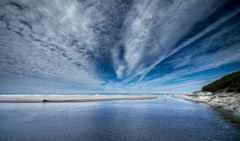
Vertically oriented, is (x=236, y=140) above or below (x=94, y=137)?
below

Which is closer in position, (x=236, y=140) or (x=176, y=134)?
(x=236, y=140)

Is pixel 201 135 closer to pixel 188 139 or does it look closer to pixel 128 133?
pixel 188 139

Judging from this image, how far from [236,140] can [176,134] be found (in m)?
3.97

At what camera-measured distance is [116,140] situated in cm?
718

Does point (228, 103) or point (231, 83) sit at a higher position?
point (231, 83)

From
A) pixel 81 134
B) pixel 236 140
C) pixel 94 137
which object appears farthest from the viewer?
pixel 81 134

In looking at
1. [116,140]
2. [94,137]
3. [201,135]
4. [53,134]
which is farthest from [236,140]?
[53,134]

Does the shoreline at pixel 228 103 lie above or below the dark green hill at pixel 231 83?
below

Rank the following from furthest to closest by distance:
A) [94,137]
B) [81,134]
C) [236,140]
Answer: [81,134] < [94,137] < [236,140]

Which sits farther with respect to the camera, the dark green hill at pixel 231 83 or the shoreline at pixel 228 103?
the dark green hill at pixel 231 83

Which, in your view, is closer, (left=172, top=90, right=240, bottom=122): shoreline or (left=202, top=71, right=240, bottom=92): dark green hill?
(left=172, top=90, right=240, bottom=122): shoreline

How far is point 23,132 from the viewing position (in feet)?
27.3

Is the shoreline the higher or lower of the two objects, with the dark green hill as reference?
lower

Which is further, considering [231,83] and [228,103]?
[231,83]
